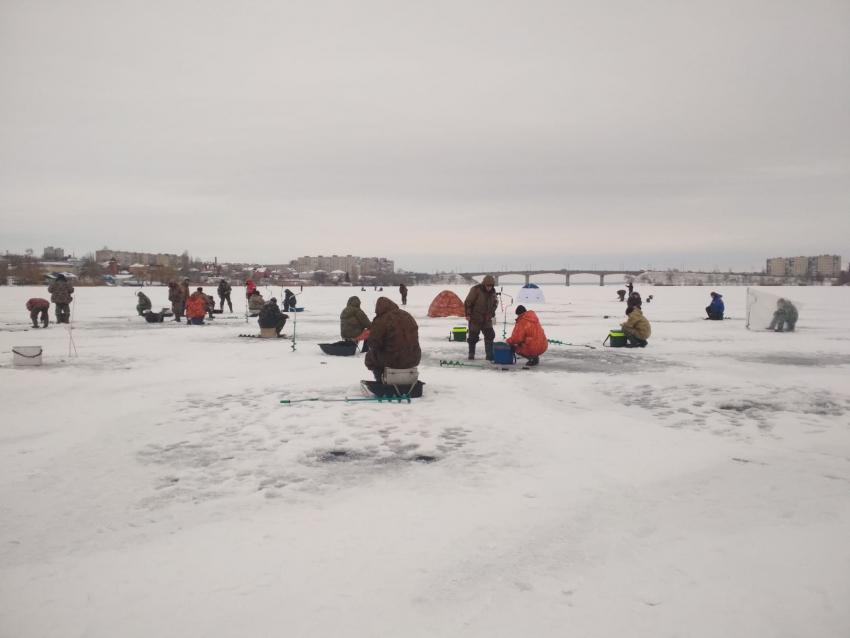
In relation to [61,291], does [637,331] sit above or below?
below

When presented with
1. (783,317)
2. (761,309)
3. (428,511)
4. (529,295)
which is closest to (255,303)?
(529,295)

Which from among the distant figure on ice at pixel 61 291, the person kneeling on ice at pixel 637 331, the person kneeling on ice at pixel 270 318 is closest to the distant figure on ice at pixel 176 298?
the distant figure on ice at pixel 61 291

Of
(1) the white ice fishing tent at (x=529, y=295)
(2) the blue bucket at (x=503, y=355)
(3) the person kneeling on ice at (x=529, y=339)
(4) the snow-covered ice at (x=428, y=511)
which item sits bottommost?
(4) the snow-covered ice at (x=428, y=511)

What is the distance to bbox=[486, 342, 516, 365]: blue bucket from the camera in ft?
37.8

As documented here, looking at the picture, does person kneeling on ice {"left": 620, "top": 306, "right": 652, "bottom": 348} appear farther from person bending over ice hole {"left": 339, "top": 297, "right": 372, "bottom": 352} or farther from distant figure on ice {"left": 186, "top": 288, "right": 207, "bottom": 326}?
distant figure on ice {"left": 186, "top": 288, "right": 207, "bottom": 326}

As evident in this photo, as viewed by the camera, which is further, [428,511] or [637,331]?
[637,331]

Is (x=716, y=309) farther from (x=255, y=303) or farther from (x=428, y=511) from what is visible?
(x=428, y=511)

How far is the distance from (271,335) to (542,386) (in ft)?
31.9

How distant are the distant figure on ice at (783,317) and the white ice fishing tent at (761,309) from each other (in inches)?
2.8

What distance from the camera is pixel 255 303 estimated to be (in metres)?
23.3

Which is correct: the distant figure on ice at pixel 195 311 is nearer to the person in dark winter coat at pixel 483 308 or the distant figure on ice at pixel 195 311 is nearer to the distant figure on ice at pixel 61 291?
the distant figure on ice at pixel 61 291

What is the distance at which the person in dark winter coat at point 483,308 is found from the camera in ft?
38.1

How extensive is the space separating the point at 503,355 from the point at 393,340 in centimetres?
404

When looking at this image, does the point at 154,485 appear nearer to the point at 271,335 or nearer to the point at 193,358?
the point at 193,358
